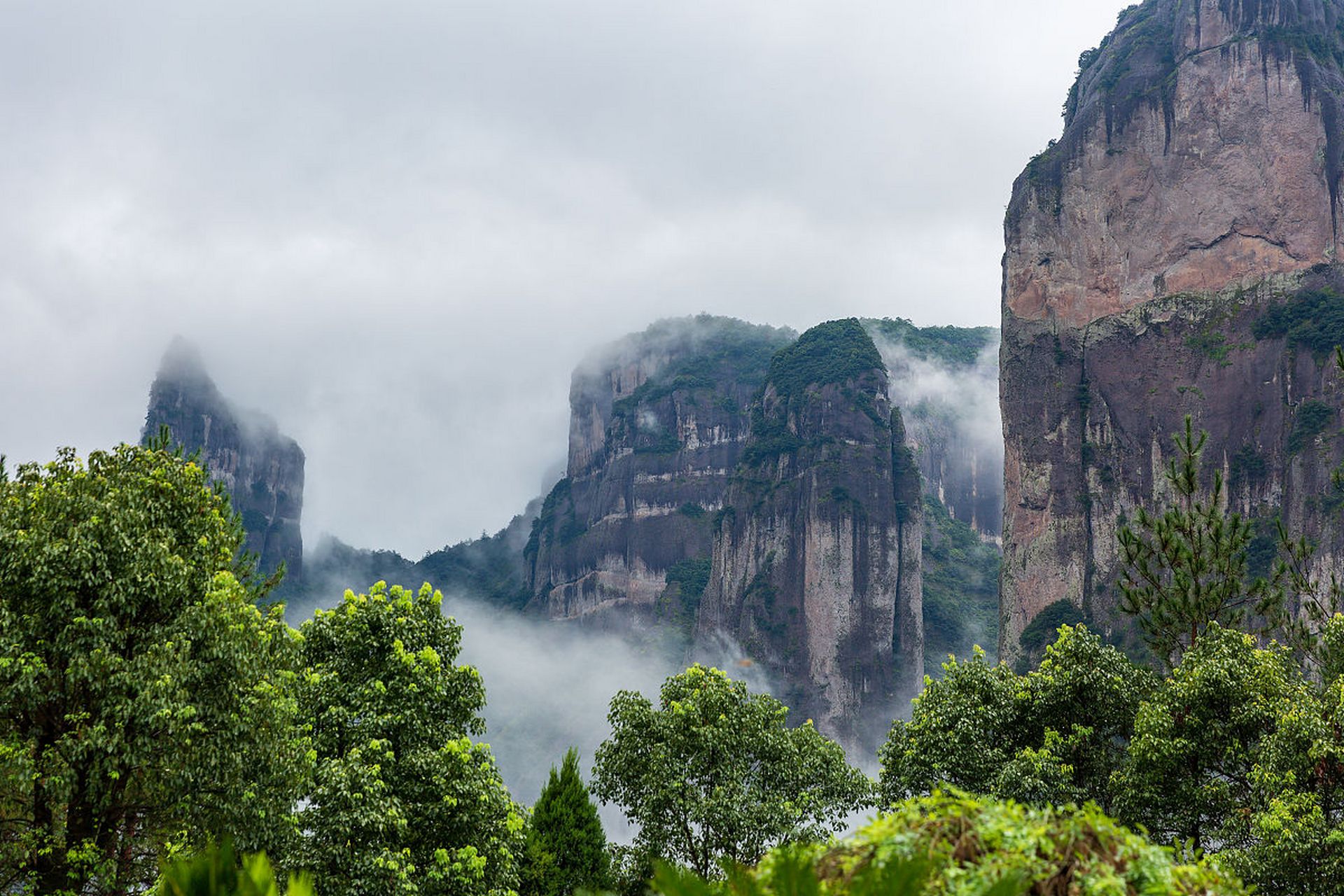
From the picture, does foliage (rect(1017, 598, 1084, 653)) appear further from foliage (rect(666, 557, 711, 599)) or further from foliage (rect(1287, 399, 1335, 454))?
foliage (rect(666, 557, 711, 599))

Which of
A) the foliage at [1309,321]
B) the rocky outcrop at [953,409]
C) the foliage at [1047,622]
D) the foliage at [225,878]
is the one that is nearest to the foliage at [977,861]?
the foliage at [225,878]

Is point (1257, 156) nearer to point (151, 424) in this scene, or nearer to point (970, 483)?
point (970, 483)

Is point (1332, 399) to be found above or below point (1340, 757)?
above

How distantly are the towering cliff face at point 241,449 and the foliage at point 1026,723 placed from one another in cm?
13646

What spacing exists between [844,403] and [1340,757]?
100461mm

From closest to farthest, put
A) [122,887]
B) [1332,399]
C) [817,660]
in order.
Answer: [122,887] → [1332,399] → [817,660]

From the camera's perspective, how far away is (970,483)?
153625mm

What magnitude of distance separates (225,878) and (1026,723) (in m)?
21.1

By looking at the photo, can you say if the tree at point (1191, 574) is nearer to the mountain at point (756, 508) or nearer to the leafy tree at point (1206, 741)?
the leafy tree at point (1206, 741)

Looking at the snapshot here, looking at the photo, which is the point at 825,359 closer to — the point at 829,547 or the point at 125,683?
the point at 829,547

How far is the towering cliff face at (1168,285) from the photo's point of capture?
67.4 meters

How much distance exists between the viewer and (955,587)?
12462 centimetres

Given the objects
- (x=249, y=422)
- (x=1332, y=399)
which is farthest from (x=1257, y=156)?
(x=249, y=422)

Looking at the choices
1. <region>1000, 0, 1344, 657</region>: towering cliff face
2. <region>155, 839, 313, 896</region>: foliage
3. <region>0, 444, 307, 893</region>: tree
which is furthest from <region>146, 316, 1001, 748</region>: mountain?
<region>155, 839, 313, 896</region>: foliage
